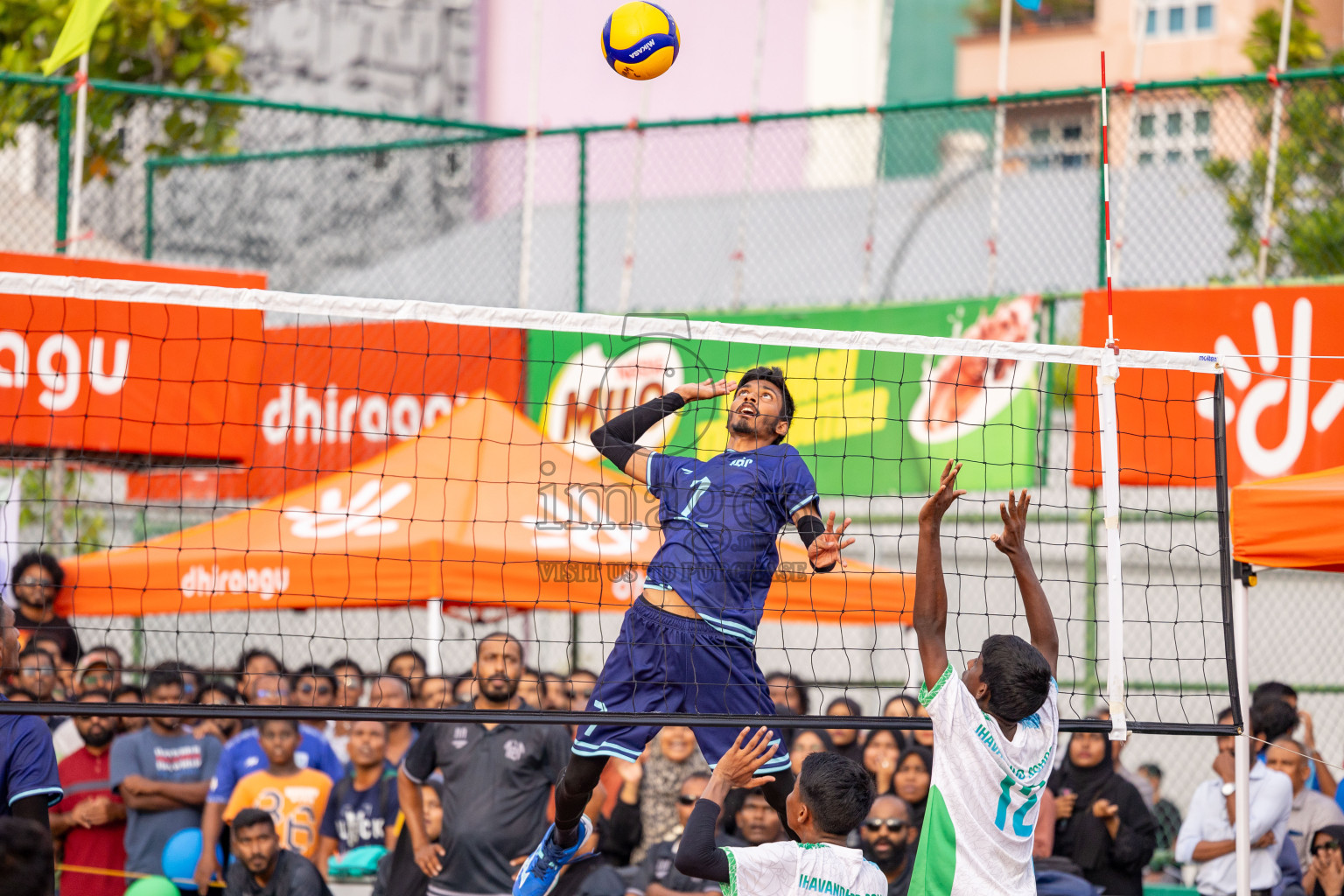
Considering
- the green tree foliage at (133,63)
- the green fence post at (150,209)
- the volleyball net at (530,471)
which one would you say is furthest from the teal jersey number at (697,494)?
the green fence post at (150,209)

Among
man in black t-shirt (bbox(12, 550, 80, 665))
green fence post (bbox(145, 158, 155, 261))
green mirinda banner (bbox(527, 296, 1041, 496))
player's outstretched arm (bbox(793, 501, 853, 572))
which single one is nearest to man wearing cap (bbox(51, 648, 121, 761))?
man in black t-shirt (bbox(12, 550, 80, 665))

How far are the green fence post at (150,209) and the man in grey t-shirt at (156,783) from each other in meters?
4.67

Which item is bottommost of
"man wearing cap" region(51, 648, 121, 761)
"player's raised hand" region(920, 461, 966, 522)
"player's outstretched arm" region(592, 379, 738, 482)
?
"man wearing cap" region(51, 648, 121, 761)

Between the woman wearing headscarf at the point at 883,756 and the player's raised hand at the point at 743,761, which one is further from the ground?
the player's raised hand at the point at 743,761

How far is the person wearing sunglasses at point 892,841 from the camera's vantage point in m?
7.46

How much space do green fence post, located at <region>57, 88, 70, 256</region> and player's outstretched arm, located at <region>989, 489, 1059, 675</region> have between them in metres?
7.47

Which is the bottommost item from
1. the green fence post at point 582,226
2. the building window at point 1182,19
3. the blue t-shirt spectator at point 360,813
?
the blue t-shirt spectator at point 360,813

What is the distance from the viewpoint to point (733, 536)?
223 inches

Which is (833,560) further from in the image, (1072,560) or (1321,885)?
(1072,560)

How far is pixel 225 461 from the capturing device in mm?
10805

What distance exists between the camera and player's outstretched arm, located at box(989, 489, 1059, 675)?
Answer: 16.8ft

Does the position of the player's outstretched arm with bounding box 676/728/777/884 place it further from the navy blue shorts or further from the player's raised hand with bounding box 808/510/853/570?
the navy blue shorts

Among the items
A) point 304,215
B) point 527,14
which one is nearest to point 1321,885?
point 304,215

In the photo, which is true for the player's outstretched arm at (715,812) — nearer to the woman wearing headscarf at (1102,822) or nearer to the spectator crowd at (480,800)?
the spectator crowd at (480,800)
